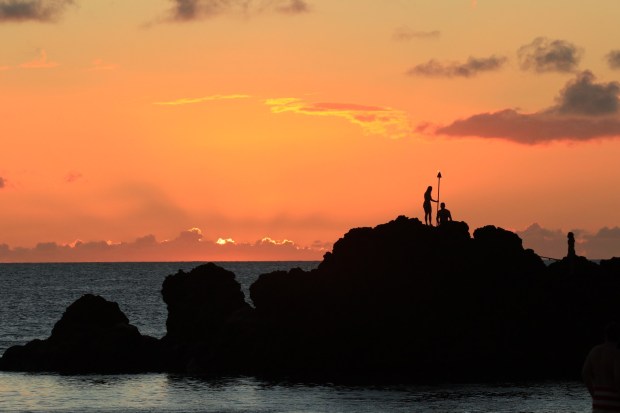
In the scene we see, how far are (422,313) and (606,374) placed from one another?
3928 centimetres

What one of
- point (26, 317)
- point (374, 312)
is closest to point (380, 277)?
point (374, 312)

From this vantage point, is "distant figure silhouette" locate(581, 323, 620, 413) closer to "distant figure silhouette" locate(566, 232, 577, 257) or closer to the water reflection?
the water reflection

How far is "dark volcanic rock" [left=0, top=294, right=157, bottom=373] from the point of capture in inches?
2518

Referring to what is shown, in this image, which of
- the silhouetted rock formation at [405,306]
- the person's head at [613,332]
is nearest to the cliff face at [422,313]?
the silhouetted rock formation at [405,306]

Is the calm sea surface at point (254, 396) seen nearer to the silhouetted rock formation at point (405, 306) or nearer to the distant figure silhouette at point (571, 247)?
the silhouetted rock formation at point (405, 306)

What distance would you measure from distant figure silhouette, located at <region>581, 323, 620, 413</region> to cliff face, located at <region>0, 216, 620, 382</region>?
3633 centimetres

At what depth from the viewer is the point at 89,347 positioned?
213 feet

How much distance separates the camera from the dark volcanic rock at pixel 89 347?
210ft

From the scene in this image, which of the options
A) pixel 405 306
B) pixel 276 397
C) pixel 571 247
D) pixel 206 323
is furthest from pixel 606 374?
pixel 206 323

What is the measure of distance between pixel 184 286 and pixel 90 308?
5790 millimetres

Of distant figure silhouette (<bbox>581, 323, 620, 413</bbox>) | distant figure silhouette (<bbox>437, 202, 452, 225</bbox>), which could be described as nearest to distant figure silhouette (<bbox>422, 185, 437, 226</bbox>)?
distant figure silhouette (<bbox>437, 202, 452, 225</bbox>)

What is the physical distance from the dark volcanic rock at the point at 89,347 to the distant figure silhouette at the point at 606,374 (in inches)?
1865

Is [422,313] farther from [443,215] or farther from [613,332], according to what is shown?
[613,332]

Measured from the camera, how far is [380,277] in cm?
5906
